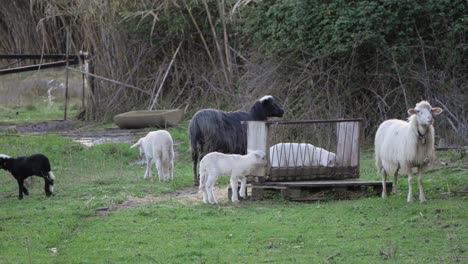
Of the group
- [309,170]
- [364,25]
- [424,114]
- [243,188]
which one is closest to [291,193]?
[243,188]

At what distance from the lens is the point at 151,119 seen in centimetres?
2342

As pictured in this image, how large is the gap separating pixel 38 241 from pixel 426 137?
5483 mm

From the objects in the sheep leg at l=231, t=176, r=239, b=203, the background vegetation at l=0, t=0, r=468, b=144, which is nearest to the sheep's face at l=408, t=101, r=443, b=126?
the sheep leg at l=231, t=176, r=239, b=203

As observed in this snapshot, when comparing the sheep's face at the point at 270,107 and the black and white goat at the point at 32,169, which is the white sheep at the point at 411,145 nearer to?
the sheep's face at the point at 270,107

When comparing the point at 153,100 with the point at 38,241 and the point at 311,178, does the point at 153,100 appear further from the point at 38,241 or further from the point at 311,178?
the point at 38,241

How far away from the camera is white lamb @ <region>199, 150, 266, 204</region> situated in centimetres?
1320

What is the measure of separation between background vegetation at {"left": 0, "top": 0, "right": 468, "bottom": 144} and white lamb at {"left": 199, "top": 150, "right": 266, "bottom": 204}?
6445 mm

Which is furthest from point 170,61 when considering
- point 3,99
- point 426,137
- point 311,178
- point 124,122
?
point 426,137

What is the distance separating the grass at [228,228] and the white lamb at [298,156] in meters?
1.20

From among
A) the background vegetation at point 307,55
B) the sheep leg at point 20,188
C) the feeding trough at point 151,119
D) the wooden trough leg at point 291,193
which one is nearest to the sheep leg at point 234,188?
the wooden trough leg at point 291,193

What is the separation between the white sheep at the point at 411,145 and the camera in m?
12.6

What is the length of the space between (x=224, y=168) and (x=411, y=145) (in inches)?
105

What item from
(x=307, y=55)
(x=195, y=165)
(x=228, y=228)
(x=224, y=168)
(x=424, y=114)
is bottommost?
(x=228, y=228)

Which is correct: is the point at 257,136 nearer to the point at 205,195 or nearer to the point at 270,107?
the point at 205,195
